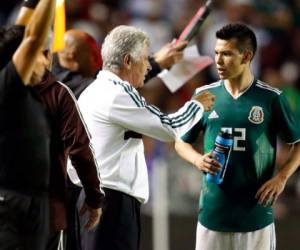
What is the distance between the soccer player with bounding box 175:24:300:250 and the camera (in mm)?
5453

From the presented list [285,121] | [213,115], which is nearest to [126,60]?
[213,115]

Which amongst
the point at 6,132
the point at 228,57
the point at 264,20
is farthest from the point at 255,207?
the point at 264,20

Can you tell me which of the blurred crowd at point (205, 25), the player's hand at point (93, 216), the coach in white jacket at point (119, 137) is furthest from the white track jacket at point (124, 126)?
the blurred crowd at point (205, 25)

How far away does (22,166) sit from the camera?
4.53 metres

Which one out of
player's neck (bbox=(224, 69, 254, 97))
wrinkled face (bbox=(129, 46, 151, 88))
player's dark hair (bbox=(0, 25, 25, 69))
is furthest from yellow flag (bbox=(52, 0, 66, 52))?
player's neck (bbox=(224, 69, 254, 97))

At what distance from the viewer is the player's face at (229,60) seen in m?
5.47

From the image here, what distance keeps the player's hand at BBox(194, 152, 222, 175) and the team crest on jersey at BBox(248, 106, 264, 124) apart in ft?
1.07

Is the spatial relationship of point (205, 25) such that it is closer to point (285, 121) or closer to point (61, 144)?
point (285, 121)

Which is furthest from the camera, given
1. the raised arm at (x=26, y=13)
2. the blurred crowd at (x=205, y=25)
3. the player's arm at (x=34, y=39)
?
the blurred crowd at (x=205, y=25)

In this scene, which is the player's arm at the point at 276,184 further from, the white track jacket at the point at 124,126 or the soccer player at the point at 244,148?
the white track jacket at the point at 124,126

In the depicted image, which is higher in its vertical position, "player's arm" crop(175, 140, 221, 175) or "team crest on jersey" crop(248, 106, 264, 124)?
"team crest on jersey" crop(248, 106, 264, 124)

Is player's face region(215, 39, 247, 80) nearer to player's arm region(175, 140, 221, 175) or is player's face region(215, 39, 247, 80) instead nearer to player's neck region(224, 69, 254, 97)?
player's neck region(224, 69, 254, 97)

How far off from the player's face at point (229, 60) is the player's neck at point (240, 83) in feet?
0.08

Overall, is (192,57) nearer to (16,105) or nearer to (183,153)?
(183,153)
